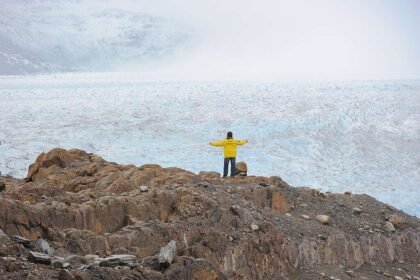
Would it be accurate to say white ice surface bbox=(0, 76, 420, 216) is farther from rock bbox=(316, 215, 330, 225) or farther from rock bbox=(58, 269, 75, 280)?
rock bbox=(58, 269, 75, 280)

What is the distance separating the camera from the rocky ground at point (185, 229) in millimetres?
4449

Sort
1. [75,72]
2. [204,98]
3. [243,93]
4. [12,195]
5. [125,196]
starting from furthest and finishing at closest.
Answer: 1. [75,72]
2. [243,93]
3. [204,98]
4. [12,195]
5. [125,196]

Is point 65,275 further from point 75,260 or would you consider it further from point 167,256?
point 167,256

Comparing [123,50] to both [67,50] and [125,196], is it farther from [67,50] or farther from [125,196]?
[125,196]

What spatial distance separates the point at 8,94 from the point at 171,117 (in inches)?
273

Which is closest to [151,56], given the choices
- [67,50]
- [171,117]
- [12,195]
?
[67,50]

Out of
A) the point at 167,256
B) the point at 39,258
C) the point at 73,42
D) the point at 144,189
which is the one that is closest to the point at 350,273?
the point at 144,189

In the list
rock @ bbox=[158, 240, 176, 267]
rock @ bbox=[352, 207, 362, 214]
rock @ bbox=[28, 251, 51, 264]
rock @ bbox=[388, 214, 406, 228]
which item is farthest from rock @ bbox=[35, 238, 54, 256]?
rock @ bbox=[388, 214, 406, 228]

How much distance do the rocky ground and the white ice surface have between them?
15.1ft

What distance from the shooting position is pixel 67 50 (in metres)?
41.5

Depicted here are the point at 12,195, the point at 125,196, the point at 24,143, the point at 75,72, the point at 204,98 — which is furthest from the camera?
the point at 75,72

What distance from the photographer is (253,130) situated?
16.9 meters

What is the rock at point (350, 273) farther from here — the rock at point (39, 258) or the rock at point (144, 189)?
the rock at point (39, 258)

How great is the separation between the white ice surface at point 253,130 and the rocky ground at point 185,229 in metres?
4.59
